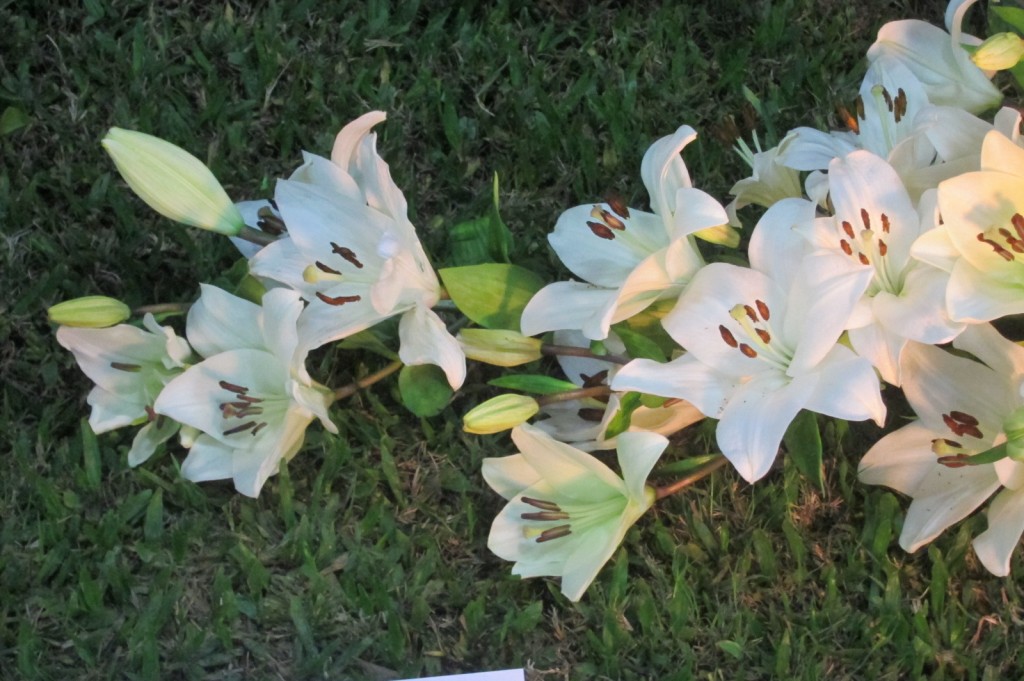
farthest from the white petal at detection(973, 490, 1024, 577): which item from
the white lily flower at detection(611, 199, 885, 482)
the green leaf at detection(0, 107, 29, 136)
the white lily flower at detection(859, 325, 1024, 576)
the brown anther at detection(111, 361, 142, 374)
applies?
the green leaf at detection(0, 107, 29, 136)

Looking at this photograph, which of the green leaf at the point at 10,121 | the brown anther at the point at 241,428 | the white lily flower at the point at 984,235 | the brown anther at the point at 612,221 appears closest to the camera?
the white lily flower at the point at 984,235

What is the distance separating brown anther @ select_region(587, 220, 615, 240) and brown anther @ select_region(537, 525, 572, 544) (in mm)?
266

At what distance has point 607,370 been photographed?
1031 millimetres

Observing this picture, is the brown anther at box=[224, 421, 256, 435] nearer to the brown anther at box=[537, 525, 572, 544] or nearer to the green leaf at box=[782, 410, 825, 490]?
the brown anther at box=[537, 525, 572, 544]

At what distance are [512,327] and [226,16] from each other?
69 centimetres

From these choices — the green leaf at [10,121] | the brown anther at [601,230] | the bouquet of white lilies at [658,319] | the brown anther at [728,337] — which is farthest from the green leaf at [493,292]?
the green leaf at [10,121]

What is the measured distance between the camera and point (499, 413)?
3.04 feet

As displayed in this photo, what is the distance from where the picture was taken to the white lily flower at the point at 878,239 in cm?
82

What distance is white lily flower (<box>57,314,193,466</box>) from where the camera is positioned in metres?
1.06

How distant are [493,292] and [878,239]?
13.3 inches

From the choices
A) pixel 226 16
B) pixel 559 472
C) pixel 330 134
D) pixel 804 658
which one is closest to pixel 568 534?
pixel 559 472

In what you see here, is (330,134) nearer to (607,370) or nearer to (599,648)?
(607,370)

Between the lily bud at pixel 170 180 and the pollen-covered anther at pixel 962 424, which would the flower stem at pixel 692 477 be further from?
the lily bud at pixel 170 180

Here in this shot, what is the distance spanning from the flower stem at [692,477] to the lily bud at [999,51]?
425 millimetres
